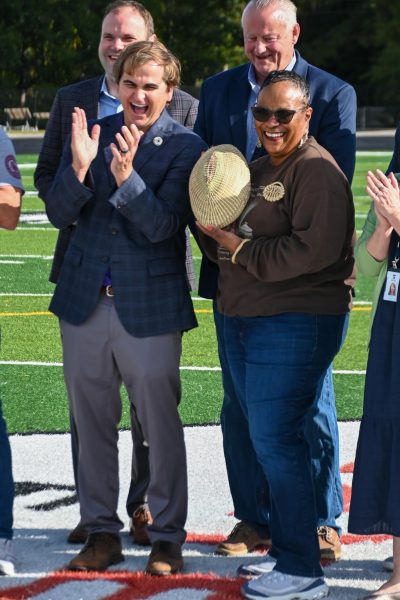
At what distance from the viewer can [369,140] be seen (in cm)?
4106

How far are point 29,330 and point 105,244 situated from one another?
569 centimetres

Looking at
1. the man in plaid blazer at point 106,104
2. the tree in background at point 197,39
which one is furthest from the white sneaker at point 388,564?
the tree in background at point 197,39

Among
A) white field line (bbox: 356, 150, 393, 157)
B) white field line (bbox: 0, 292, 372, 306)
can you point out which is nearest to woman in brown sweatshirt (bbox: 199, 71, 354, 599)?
white field line (bbox: 0, 292, 372, 306)

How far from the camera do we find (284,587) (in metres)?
4.68

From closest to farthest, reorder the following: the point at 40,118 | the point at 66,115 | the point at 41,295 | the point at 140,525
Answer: the point at 140,525 → the point at 66,115 → the point at 41,295 → the point at 40,118

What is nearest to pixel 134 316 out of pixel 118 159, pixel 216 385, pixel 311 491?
pixel 118 159

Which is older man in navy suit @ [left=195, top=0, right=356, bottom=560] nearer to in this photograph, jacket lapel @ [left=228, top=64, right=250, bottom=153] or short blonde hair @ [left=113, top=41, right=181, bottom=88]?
jacket lapel @ [left=228, top=64, right=250, bottom=153]

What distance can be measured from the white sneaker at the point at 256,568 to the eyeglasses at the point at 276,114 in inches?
67.6

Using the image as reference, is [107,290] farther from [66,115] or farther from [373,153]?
[373,153]

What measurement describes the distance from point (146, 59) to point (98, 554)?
198cm

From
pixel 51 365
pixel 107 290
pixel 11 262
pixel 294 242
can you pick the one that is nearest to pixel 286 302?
pixel 294 242

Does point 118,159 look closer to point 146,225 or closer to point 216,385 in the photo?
point 146,225

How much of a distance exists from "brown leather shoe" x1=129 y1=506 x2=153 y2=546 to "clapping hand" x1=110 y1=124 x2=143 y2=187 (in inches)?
60.1

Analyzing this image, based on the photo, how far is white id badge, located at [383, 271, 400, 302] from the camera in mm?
4633
